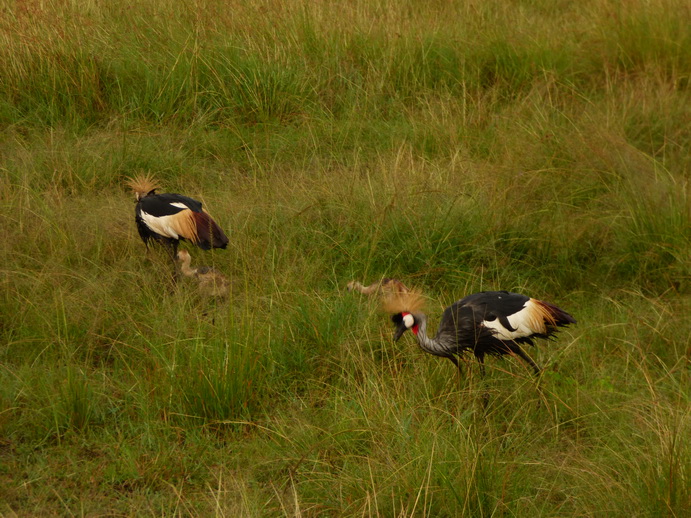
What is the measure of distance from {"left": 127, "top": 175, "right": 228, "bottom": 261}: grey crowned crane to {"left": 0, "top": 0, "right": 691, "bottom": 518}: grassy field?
19 centimetres

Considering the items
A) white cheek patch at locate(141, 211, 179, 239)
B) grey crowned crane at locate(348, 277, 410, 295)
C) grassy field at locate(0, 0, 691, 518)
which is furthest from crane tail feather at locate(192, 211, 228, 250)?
grey crowned crane at locate(348, 277, 410, 295)

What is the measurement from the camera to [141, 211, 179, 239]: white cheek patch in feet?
15.1

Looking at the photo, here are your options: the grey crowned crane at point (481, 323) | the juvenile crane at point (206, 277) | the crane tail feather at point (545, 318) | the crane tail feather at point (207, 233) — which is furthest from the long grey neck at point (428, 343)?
the crane tail feather at point (207, 233)

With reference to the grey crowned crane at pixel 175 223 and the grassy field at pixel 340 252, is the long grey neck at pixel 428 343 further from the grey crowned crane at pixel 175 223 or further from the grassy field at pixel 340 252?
the grey crowned crane at pixel 175 223

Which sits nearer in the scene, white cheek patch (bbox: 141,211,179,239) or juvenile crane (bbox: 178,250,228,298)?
Result: juvenile crane (bbox: 178,250,228,298)

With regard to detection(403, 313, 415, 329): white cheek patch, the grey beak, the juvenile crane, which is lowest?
the juvenile crane

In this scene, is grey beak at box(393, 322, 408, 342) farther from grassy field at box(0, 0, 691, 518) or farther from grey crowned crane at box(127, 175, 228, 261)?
grey crowned crane at box(127, 175, 228, 261)

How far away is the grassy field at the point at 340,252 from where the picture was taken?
3393 mm

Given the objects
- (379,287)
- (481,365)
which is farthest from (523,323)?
(379,287)

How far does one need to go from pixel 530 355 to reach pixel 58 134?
3512mm

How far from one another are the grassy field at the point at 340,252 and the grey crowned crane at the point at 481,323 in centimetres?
17

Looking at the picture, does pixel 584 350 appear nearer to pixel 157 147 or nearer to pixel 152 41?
pixel 157 147

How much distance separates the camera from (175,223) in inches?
181

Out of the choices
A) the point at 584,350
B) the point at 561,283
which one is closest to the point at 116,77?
the point at 561,283
